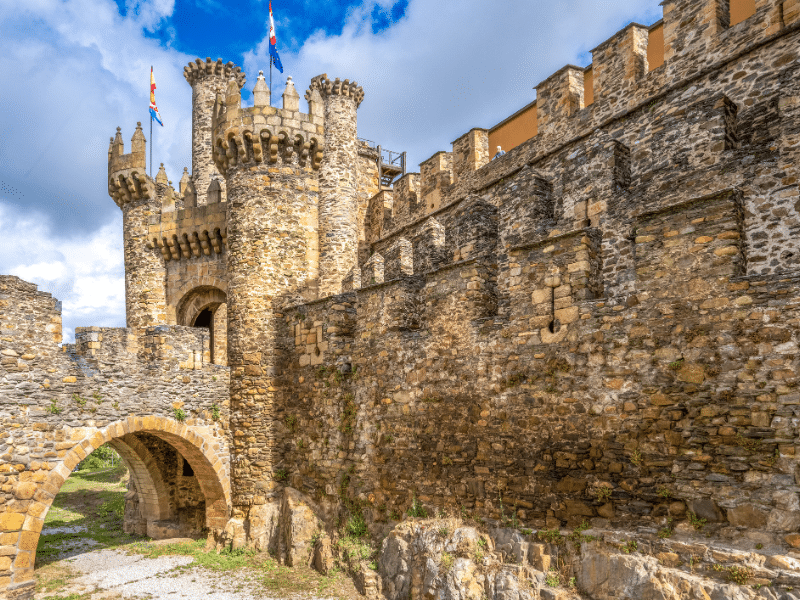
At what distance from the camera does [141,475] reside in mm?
13500

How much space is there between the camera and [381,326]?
9.26 metres

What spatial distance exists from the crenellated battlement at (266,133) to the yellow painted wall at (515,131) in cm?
430

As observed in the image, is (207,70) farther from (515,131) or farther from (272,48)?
(515,131)

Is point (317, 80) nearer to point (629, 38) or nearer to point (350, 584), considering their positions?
point (629, 38)

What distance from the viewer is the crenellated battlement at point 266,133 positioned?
468 inches

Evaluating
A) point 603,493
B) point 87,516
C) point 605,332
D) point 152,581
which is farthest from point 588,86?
point 87,516

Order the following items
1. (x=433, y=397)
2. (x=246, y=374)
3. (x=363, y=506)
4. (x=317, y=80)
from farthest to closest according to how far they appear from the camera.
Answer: (x=317, y=80) → (x=246, y=374) → (x=363, y=506) → (x=433, y=397)

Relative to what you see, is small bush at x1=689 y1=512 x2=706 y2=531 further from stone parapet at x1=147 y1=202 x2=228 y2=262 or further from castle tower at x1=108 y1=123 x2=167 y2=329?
castle tower at x1=108 y1=123 x2=167 y2=329

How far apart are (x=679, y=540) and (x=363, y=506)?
4.82 m

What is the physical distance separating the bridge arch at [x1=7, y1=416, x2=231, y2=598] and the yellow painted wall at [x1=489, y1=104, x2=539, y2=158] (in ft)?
28.4

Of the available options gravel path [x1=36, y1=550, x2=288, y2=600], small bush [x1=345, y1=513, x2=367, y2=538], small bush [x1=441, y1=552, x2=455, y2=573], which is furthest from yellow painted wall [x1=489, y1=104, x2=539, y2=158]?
gravel path [x1=36, y1=550, x2=288, y2=600]

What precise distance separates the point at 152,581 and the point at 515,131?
11268 mm

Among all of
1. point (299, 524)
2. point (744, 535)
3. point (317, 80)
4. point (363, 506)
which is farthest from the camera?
point (317, 80)

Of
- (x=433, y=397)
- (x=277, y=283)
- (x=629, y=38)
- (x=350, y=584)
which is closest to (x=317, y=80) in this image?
(x=277, y=283)
